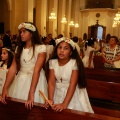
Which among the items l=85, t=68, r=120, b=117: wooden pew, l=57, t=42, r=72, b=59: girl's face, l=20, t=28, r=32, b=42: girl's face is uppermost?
l=20, t=28, r=32, b=42: girl's face

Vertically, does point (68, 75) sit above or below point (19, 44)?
below

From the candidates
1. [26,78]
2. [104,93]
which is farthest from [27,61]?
[104,93]

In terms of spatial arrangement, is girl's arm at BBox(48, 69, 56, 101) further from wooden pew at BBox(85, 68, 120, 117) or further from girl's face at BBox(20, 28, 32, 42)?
wooden pew at BBox(85, 68, 120, 117)

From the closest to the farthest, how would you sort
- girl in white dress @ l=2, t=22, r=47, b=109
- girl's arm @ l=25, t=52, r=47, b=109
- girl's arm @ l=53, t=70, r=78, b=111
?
1. girl's arm @ l=53, t=70, r=78, b=111
2. girl's arm @ l=25, t=52, r=47, b=109
3. girl in white dress @ l=2, t=22, r=47, b=109

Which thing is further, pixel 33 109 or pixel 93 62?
pixel 93 62

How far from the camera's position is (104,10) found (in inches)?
1329

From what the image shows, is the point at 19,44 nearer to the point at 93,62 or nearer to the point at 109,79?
the point at 109,79

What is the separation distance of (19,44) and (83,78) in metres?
1.24

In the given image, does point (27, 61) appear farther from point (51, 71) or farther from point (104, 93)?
point (104, 93)

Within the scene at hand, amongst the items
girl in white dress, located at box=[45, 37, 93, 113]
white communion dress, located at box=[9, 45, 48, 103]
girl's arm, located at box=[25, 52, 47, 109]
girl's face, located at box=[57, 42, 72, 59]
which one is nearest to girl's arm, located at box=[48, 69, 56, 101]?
girl in white dress, located at box=[45, 37, 93, 113]

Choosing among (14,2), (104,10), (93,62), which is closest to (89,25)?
(104,10)

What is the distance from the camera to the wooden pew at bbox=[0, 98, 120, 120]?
2.49 meters

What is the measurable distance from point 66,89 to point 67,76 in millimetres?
202

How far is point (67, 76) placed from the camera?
337 cm
